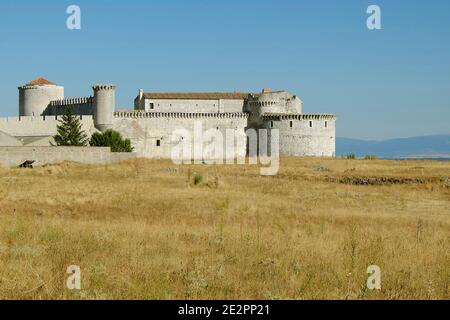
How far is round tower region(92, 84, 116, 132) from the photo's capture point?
216ft

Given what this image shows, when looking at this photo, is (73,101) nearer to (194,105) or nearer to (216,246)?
(194,105)

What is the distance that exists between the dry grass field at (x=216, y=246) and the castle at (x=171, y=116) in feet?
141

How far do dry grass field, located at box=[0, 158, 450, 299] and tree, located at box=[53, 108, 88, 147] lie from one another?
35035 mm

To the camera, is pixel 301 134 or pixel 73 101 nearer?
pixel 73 101

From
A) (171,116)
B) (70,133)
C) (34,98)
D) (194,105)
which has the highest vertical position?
(34,98)

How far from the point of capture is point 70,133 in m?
59.2

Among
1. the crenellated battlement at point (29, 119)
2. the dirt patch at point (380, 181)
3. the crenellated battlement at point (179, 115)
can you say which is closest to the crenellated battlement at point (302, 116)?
the crenellated battlement at point (179, 115)

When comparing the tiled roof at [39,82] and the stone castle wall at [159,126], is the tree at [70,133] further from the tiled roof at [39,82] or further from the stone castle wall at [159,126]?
the tiled roof at [39,82]

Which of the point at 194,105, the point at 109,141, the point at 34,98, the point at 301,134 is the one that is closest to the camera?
the point at 109,141

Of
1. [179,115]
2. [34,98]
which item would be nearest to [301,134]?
[179,115]

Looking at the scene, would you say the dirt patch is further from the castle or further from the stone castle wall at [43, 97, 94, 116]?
the stone castle wall at [43, 97, 94, 116]

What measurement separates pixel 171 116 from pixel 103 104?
868 centimetres

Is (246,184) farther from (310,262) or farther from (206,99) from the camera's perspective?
(206,99)

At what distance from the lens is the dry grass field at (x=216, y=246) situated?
7.84 metres
